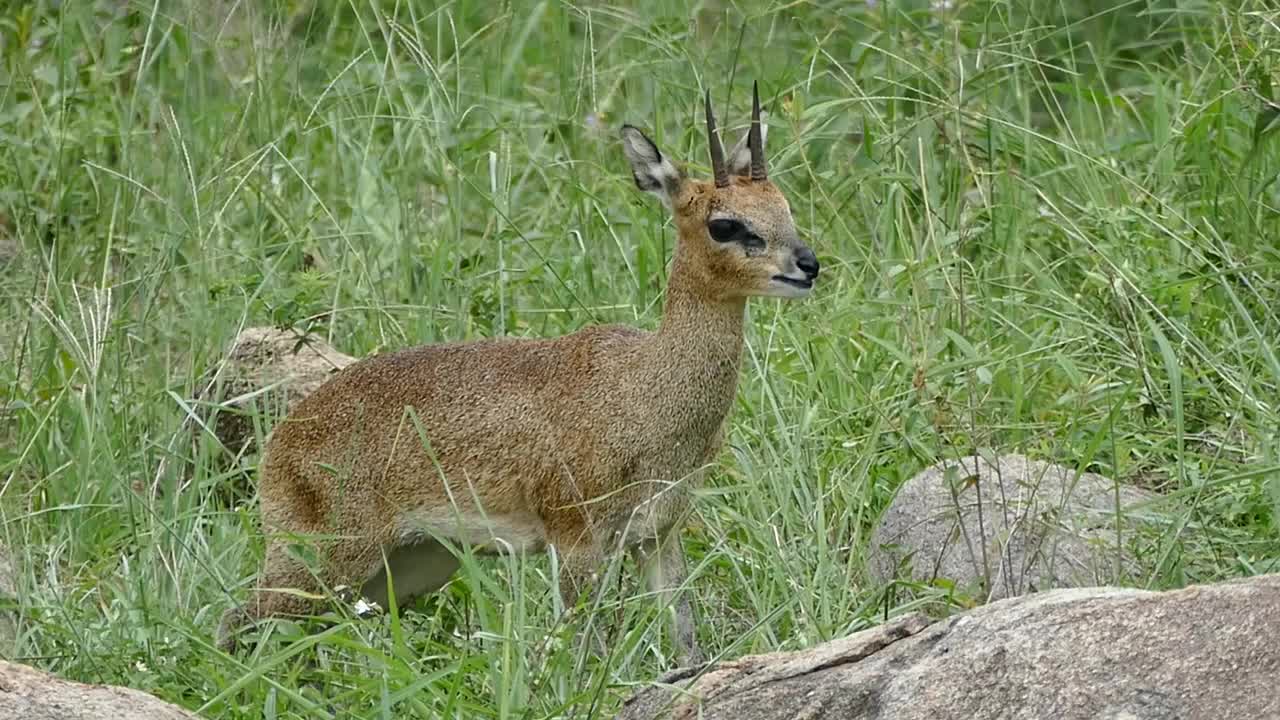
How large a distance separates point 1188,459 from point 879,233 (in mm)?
1472

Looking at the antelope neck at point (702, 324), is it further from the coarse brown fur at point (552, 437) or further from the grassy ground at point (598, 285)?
the grassy ground at point (598, 285)

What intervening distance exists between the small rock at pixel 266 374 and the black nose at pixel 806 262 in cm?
157

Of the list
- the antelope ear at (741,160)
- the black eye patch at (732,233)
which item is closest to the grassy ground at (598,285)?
the antelope ear at (741,160)

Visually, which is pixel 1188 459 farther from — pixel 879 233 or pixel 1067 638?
pixel 1067 638

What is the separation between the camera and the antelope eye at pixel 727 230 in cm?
522

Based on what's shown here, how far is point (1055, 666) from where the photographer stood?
3.17 m

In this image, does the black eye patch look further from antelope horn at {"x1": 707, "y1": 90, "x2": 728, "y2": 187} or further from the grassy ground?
the grassy ground

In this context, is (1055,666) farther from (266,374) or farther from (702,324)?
(266,374)

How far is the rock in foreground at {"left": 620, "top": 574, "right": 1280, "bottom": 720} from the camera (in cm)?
308

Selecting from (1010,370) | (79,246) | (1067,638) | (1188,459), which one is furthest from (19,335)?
(1067,638)

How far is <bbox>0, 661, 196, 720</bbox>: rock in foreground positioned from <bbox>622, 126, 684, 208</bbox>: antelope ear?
2.26 m

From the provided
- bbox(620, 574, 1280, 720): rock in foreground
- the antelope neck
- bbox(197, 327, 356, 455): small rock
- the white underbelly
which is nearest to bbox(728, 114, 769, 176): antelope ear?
the antelope neck

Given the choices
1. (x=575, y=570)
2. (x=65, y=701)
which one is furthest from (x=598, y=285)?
(x=65, y=701)

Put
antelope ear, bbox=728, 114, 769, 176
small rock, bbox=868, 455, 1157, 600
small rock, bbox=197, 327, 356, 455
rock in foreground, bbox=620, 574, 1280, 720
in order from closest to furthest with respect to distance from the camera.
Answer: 1. rock in foreground, bbox=620, 574, 1280, 720
2. small rock, bbox=868, 455, 1157, 600
3. antelope ear, bbox=728, 114, 769, 176
4. small rock, bbox=197, 327, 356, 455
